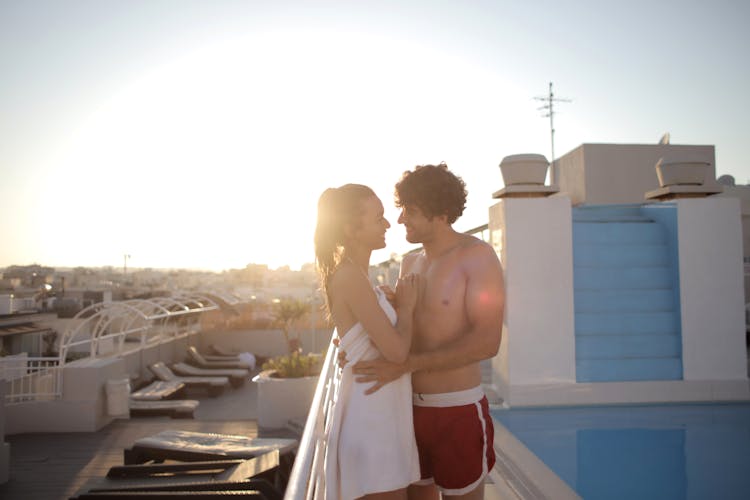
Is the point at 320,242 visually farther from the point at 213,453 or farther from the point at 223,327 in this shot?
the point at 223,327

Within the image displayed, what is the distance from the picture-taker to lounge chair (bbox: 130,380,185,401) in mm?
10789

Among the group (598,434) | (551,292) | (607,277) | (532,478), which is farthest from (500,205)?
(532,478)

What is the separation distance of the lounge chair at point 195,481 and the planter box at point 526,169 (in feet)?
12.6

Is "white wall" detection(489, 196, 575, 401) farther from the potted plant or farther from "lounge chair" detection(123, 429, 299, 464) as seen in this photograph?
the potted plant

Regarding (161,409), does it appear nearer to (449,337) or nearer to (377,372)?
(449,337)

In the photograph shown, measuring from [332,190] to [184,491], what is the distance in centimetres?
363

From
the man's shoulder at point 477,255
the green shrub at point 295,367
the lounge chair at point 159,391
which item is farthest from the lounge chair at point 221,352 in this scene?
the man's shoulder at point 477,255

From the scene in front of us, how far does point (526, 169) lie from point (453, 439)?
12.8ft

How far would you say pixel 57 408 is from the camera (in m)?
8.85

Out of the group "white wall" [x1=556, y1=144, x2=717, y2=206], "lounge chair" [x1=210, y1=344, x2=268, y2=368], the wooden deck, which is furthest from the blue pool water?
"white wall" [x1=556, y1=144, x2=717, y2=206]

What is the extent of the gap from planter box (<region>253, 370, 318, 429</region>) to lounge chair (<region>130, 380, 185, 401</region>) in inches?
136

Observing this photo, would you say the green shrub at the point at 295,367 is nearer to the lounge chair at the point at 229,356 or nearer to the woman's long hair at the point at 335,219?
the woman's long hair at the point at 335,219

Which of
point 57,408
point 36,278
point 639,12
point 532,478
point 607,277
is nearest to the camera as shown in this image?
point 532,478

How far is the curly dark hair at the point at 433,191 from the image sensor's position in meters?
2.31
